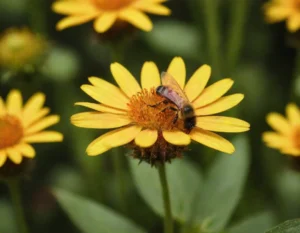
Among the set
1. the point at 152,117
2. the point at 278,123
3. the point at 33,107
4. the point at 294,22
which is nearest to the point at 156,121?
the point at 152,117

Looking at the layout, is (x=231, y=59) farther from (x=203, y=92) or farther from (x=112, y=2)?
(x=203, y=92)

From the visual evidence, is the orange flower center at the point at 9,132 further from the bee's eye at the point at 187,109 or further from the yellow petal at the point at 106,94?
the bee's eye at the point at 187,109

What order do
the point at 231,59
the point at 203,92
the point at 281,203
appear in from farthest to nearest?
the point at 231,59 < the point at 281,203 < the point at 203,92

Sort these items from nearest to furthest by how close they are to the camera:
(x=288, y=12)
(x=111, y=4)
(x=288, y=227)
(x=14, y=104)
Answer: (x=288, y=227) → (x=14, y=104) → (x=111, y=4) → (x=288, y=12)

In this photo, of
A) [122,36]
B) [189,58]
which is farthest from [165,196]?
[189,58]

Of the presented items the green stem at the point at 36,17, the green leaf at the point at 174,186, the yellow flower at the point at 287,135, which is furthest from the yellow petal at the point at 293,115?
the green stem at the point at 36,17

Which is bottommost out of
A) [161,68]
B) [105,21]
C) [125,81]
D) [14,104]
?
[125,81]

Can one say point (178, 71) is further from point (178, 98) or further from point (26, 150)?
point (26, 150)
